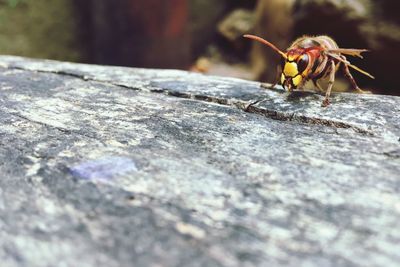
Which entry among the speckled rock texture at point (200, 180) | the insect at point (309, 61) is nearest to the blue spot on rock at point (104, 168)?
the speckled rock texture at point (200, 180)

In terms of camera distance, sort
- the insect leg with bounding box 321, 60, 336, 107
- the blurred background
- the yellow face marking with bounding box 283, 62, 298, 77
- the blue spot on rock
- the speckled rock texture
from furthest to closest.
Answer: the blurred background
the yellow face marking with bounding box 283, 62, 298, 77
the insect leg with bounding box 321, 60, 336, 107
the blue spot on rock
the speckled rock texture

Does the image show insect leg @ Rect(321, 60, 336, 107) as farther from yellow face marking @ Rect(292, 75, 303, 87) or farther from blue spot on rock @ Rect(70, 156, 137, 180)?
blue spot on rock @ Rect(70, 156, 137, 180)

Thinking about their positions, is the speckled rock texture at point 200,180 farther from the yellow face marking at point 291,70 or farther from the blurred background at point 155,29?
the blurred background at point 155,29

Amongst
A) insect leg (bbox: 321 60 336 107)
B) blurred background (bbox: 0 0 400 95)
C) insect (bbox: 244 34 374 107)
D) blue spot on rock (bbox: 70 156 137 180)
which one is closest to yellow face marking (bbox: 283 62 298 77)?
insect (bbox: 244 34 374 107)

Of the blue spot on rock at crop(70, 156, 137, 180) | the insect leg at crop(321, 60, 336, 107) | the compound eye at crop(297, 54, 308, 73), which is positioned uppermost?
the compound eye at crop(297, 54, 308, 73)

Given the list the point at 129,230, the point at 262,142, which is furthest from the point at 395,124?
the point at 129,230

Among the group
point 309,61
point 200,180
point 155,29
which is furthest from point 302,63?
point 155,29

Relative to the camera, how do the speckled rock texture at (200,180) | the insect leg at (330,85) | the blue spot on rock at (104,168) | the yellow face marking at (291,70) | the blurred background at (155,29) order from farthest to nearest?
1. the blurred background at (155,29)
2. the yellow face marking at (291,70)
3. the insect leg at (330,85)
4. the blue spot on rock at (104,168)
5. the speckled rock texture at (200,180)

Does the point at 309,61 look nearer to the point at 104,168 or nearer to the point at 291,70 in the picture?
the point at 291,70
